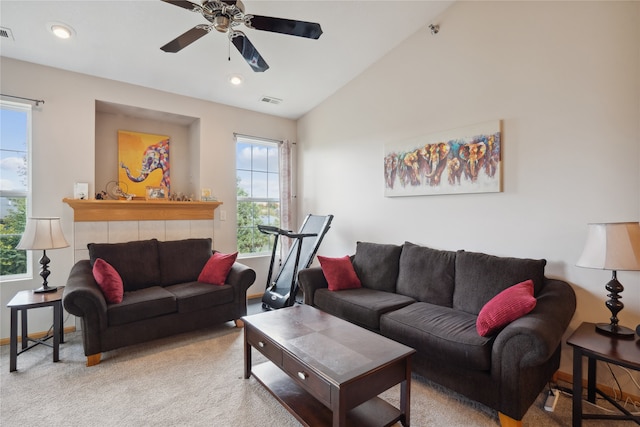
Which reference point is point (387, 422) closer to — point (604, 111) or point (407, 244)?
point (407, 244)

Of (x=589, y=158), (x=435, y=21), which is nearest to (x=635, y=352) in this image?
(x=589, y=158)

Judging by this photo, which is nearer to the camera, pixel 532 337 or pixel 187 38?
pixel 532 337

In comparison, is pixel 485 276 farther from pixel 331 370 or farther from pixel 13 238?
pixel 13 238

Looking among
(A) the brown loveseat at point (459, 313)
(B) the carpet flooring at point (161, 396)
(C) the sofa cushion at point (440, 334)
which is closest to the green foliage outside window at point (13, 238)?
(B) the carpet flooring at point (161, 396)

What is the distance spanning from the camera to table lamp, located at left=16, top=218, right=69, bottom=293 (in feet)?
8.63

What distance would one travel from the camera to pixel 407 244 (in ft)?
10.5

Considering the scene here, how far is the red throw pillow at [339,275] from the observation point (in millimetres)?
3219

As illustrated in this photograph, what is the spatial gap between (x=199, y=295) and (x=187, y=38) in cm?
228

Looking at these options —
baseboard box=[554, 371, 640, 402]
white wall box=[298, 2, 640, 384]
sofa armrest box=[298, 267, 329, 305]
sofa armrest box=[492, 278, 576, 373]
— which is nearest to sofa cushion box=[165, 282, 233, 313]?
sofa armrest box=[298, 267, 329, 305]

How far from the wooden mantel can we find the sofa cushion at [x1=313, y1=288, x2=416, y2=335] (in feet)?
6.55

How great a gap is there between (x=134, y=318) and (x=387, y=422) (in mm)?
2276

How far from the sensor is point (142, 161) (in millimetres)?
3988

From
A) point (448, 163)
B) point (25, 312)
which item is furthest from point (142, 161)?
point (448, 163)

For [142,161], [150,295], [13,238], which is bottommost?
[150,295]
